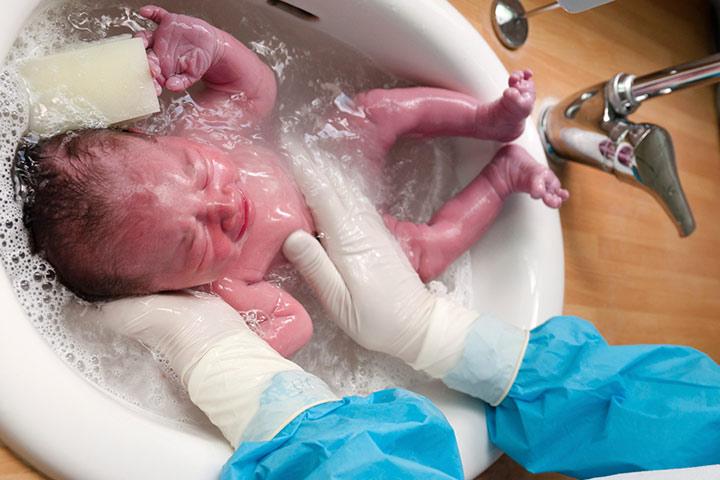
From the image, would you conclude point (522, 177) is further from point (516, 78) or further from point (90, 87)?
point (90, 87)

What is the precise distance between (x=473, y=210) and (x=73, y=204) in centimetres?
57

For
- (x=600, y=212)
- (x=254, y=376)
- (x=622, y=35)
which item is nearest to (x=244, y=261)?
(x=254, y=376)

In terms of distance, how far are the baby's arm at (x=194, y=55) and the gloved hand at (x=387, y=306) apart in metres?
0.16

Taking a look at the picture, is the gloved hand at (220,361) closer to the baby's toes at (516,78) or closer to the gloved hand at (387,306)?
the gloved hand at (387,306)

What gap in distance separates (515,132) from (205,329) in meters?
0.54

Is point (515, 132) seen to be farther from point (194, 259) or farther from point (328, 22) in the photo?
point (194, 259)

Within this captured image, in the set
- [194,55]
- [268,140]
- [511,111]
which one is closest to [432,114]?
[511,111]

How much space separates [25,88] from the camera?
2.60ft

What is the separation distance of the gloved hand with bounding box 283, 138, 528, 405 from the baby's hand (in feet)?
0.69

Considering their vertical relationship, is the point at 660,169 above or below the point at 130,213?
below

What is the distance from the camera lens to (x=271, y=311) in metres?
0.94

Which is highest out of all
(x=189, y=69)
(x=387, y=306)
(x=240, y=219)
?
(x=189, y=69)

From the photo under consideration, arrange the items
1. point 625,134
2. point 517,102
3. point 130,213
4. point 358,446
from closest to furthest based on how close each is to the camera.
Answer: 1. point 358,446
2. point 130,213
3. point 517,102
4. point 625,134

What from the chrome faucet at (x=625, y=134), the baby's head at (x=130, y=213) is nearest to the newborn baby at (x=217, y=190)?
the baby's head at (x=130, y=213)
